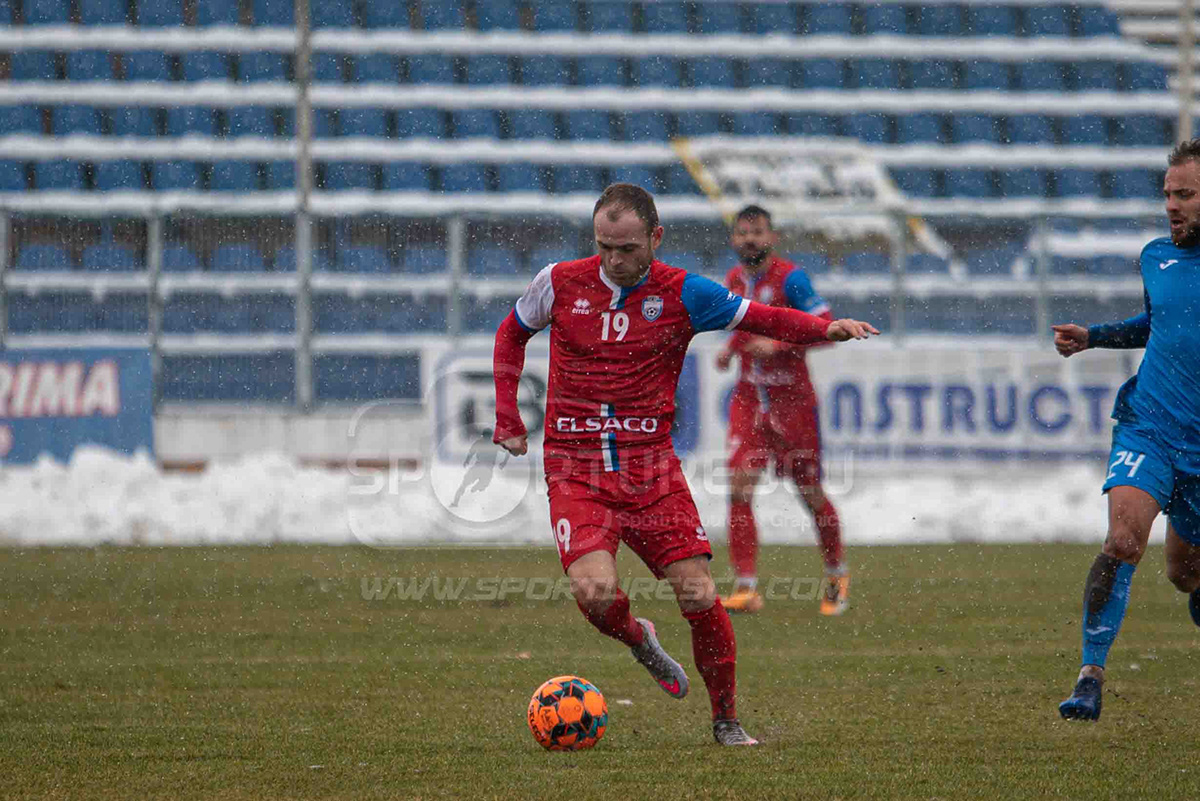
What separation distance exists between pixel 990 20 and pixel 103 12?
15323mm

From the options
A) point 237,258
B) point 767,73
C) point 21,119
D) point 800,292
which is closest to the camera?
point 800,292

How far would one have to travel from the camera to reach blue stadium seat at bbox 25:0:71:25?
86.7 ft

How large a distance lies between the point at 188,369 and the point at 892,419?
5812 millimetres

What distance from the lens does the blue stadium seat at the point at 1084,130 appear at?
27094 millimetres

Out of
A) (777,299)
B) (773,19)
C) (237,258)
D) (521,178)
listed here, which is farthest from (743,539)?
(773,19)

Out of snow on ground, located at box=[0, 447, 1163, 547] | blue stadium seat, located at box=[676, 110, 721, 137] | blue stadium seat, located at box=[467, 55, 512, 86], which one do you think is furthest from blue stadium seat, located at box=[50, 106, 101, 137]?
snow on ground, located at box=[0, 447, 1163, 547]

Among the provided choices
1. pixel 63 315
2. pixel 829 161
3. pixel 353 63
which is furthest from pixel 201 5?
pixel 63 315

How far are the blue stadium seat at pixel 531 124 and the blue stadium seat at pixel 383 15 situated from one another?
8.26 ft

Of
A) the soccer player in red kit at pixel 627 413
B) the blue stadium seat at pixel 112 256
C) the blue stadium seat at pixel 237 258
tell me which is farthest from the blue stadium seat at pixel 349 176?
the soccer player in red kit at pixel 627 413

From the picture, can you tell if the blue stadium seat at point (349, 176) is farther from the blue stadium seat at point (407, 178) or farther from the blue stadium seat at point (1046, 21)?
the blue stadium seat at point (1046, 21)

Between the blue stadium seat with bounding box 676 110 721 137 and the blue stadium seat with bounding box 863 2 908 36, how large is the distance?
10.8 feet

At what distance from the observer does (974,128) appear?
89.1 ft

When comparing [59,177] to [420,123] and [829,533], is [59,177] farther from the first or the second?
[829,533]

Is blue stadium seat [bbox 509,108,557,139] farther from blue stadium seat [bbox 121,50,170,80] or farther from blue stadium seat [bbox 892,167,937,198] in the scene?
blue stadium seat [bbox 892,167,937,198]
